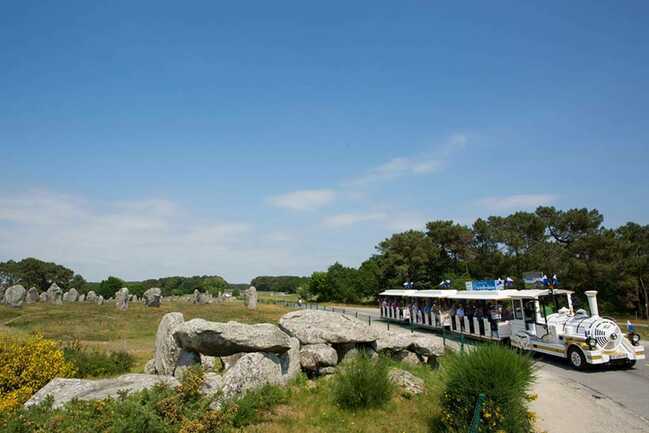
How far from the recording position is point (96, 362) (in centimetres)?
1320

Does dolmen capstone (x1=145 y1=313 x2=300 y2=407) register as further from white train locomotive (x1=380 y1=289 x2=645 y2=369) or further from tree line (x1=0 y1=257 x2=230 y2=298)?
tree line (x1=0 y1=257 x2=230 y2=298)

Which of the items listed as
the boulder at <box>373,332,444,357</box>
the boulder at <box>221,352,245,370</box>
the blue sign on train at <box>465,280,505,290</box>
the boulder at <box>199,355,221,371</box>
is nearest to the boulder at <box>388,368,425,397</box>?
the boulder at <box>373,332,444,357</box>

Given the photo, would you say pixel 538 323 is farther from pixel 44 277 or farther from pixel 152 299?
pixel 44 277

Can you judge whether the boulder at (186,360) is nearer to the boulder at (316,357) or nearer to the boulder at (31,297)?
the boulder at (316,357)

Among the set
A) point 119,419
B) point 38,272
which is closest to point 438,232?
point 119,419

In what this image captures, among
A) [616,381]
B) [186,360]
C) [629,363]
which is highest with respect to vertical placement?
[186,360]

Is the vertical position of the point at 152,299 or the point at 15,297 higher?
the point at 15,297

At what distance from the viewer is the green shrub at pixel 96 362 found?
1270 cm

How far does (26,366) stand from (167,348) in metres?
3.33

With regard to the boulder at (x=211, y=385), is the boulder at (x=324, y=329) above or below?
above

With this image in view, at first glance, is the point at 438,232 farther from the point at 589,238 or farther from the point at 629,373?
the point at 629,373

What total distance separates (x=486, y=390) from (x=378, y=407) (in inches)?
123

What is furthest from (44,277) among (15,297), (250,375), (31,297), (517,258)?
(250,375)

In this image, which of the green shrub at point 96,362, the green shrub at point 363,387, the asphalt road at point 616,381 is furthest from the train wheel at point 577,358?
the green shrub at point 96,362
